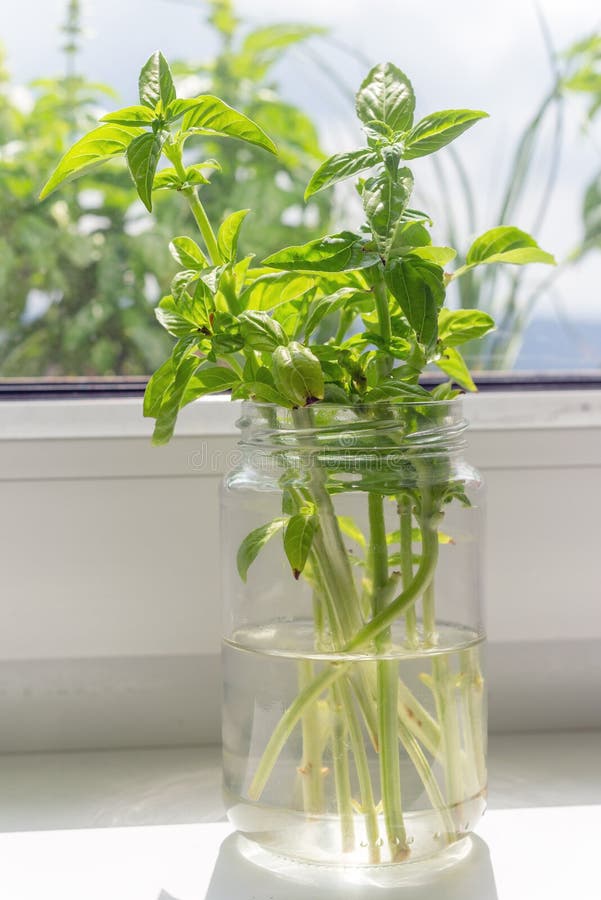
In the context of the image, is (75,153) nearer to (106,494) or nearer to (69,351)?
(106,494)

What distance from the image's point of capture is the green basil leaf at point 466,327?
0.56 metres

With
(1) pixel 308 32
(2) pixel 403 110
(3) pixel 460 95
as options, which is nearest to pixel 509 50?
(3) pixel 460 95

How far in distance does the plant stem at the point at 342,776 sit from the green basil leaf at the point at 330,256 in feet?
0.75

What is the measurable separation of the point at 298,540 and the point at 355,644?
65 mm

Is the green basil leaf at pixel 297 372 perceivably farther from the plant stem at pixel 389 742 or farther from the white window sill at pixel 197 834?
the white window sill at pixel 197 834

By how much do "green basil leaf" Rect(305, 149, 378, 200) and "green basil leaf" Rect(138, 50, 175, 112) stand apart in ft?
0.29

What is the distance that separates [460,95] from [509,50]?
7 centimetres

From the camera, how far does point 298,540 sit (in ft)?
1.68

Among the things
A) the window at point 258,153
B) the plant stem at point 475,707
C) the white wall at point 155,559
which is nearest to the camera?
the plant stem at point 475,707

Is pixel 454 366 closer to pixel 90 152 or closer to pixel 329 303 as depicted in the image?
pixel 329 303

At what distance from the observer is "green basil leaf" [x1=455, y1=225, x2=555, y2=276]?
21.7 inches

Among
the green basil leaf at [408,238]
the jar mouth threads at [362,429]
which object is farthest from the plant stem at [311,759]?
the green basil leaf at [408,238]

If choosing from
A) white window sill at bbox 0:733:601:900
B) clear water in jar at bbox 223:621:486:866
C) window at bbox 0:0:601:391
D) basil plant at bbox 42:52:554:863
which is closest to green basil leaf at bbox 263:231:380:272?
basil plant at bbox 42:52:554:863

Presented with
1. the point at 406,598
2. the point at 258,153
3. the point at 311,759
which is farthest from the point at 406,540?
the point at 258,153
